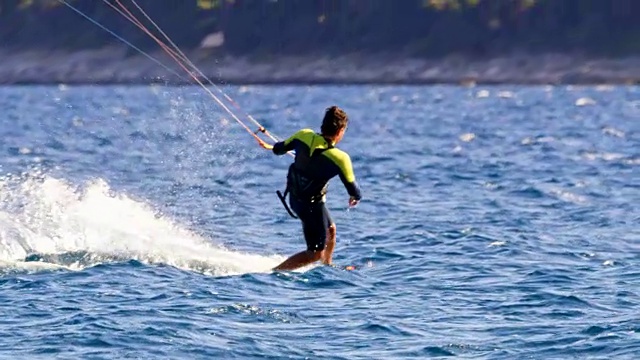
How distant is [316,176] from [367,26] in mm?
76280

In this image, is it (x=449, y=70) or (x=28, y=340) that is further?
(x=449, y=70)

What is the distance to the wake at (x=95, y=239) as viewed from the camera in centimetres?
1609

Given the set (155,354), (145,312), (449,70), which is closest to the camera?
(155,354)

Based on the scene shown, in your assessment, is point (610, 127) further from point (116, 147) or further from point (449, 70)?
point (449, 70)

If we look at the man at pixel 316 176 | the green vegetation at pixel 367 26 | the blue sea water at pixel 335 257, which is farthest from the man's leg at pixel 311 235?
the green vegetation at pixel 367 26

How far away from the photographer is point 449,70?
283ft

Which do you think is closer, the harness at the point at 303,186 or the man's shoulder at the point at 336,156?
the man's shoulder at the point at 336,156

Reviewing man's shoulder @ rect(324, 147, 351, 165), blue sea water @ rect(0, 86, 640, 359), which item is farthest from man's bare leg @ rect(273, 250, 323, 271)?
man's shoulder @ rect(324, 147, 351, 165)

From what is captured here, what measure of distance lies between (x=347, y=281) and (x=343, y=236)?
424cm

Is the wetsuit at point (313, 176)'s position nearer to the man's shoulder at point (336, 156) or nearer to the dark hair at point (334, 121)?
the man's shoulder at point (336, 156)

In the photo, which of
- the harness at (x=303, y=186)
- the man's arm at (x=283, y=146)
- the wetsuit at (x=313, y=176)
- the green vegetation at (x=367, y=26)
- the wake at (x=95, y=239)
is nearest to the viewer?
the wetsuit at (x=313, y=176)

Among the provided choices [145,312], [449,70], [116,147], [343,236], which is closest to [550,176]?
[343,236]

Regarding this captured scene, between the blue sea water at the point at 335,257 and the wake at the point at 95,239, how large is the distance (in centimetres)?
4

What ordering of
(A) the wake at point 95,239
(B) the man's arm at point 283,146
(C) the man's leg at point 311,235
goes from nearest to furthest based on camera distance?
(B) the man's arm at point 283,146 → (C) the man's leg at point 311,235 → (A) the wake at point 95,239
